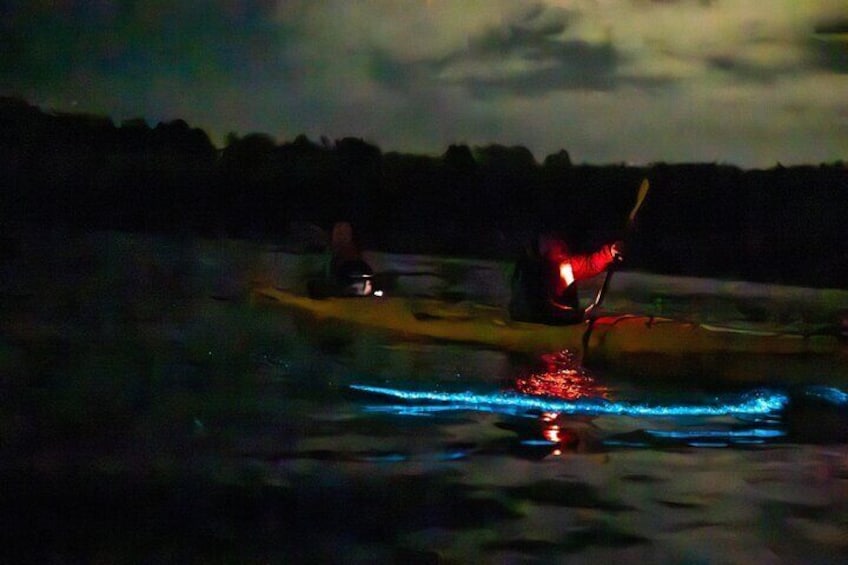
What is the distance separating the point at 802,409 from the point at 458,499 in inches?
84.1

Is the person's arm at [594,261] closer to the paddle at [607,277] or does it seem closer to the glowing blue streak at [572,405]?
the paddle at [607,277]

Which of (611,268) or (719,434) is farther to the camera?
(611,268)

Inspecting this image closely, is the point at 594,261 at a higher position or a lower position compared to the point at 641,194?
lower

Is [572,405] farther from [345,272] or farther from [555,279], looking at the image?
[345,272]

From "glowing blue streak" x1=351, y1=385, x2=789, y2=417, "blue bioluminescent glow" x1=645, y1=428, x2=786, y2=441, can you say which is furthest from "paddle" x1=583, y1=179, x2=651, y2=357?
"blue bioluminescent glow" x1=645, y1=428, x2=786, y2=441

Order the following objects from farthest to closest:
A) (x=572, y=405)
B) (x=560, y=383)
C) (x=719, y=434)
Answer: (x=560, y=383) → (x=572, y=405) → (x=719, y=434)

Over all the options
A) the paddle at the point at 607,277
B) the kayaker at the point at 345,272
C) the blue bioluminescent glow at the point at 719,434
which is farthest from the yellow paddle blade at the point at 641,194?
the kayaker at the point at 345,272

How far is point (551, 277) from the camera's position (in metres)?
4.66

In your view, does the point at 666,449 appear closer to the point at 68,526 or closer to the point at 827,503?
the point at 827,503

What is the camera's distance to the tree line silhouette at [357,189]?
4.71m

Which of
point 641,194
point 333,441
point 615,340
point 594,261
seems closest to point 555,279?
point 594,261

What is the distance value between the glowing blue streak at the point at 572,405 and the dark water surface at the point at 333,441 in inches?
0.5

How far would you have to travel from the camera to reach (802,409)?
Answer: 15.1ft

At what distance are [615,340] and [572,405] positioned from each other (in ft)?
1.46
